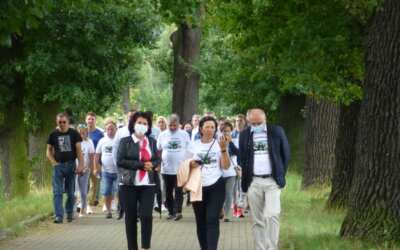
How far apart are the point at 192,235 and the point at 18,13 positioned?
528 centimetres

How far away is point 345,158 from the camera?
787 inches

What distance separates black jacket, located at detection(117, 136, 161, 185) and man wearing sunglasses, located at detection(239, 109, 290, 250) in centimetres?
116

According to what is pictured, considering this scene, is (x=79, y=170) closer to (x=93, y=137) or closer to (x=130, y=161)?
(x=93, y=137)

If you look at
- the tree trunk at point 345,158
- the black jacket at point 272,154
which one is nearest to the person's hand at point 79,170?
the tree trunk at point 345,158

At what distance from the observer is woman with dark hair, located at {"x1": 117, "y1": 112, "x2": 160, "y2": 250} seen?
1305 cm

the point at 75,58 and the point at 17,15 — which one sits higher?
the point at 75,58

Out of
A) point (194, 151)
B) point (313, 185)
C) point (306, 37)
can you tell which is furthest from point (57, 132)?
point (313, 185)

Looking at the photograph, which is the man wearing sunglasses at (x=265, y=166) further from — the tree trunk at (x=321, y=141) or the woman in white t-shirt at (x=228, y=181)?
the tree trunk at (x=321, y=141)

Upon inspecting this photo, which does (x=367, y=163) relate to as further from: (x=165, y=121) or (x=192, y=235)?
(x=165, y=121)

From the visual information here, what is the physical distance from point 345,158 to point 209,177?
734cm

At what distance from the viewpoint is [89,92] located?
27.0 metres

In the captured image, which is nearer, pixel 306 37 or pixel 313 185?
pixel 306 37

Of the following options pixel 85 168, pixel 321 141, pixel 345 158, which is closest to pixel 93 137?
pixel 85 168

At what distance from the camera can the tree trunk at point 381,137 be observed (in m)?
13.6
